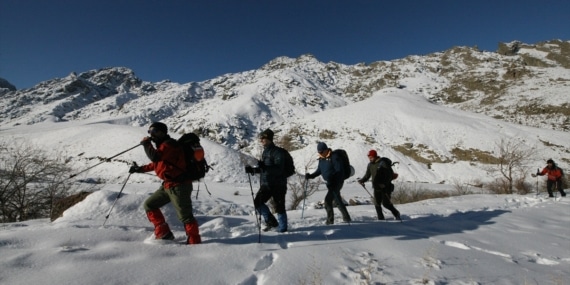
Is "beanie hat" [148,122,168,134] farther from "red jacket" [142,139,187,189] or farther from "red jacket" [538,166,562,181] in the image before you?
"red jacket" [538,166,562,181]

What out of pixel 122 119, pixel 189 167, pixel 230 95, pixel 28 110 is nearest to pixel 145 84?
pixel 28 110

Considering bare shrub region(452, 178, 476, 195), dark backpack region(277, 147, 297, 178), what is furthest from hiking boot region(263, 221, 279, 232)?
bare shrub region(452, 178, 476, 195)

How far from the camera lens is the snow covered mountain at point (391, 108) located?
34.1 m

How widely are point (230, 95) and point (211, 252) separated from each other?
7195 centimetres

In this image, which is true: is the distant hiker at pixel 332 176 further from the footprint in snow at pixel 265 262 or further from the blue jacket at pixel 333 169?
the footprint in snow at pixel 265 262

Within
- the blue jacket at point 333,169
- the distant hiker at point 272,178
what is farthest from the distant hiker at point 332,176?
the distant hiker at point 272,178

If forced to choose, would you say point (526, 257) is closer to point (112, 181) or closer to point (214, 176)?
point (214, 176)

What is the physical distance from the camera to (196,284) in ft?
10.8

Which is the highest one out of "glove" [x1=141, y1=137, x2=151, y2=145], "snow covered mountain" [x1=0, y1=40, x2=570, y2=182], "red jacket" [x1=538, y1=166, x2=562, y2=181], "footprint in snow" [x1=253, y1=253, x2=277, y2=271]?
"snow covered mountain" [x1=0, y1=40, x2=570, y2=182]

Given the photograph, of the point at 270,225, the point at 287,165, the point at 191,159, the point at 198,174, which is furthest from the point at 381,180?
the point at 191,159

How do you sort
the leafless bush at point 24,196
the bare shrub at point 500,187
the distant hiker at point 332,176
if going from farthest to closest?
1. the bare shrub at point 500,187
2. the leafless bush at point 24,196
3. the distant hiker at point 332,176

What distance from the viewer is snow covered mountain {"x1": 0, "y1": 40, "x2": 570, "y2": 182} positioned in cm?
3406

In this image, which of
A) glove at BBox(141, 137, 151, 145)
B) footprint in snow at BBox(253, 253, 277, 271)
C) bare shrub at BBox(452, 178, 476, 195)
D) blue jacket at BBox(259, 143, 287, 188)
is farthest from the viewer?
bare shrub at BBox(452, 178, 476, 195)

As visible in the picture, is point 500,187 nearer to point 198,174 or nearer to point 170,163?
point 198,174
